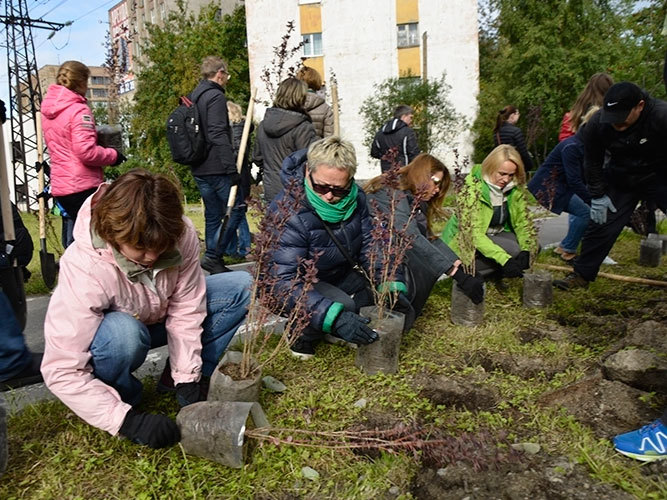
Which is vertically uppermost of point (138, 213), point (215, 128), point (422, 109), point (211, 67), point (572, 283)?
point (422, 109)

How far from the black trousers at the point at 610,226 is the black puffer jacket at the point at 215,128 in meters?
2.94

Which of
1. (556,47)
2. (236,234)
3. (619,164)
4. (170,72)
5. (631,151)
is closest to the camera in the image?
(631,151)

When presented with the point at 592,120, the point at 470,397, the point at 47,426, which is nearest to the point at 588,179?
the point at 592,120

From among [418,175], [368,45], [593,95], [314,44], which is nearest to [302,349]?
[418,175]

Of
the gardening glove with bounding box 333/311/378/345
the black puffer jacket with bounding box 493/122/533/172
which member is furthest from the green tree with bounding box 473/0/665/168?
the gardening glove with bounding box 333/311/378/345

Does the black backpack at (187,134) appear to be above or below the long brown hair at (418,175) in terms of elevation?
above

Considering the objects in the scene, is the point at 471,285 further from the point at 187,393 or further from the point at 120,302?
the point at 120,302

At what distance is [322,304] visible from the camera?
2.55m

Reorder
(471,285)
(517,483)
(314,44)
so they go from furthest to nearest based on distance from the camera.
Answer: (314,44)
(471,285)
(517,483)

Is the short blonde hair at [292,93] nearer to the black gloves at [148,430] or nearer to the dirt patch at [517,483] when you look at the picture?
the black gloves at [148,430]

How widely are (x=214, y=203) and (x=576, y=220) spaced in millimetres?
3355

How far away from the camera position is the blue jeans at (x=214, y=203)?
16.1ft

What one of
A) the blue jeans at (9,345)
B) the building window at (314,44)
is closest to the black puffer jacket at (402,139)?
the blue jeans at (9,345)

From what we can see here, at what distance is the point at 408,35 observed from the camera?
21.8m
